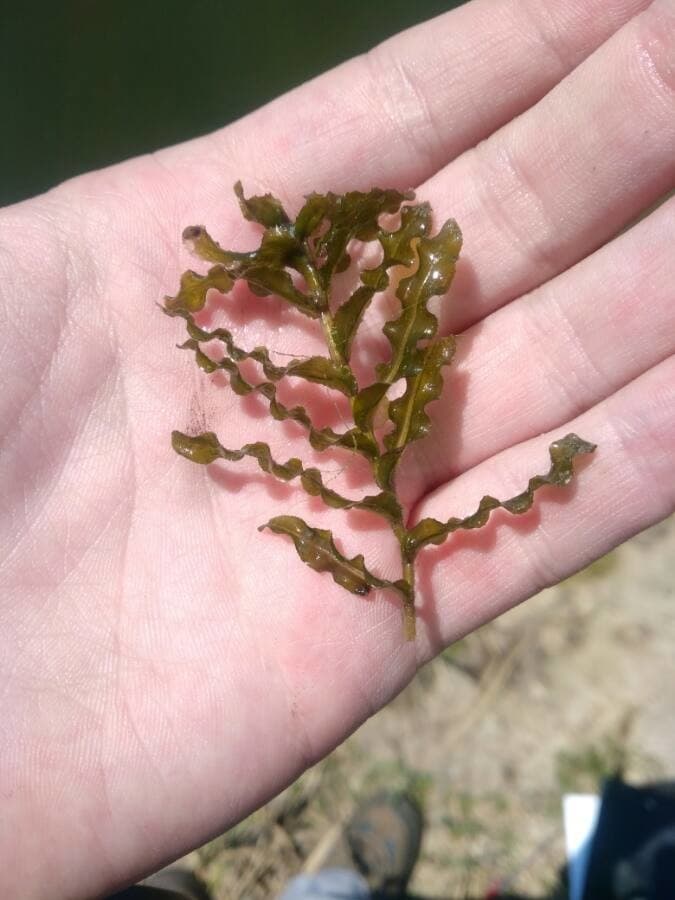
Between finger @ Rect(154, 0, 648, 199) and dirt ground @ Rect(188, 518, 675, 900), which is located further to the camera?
dirt ground @ Rect(188, 518, 675, 900)

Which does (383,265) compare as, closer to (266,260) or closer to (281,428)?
(266,260)

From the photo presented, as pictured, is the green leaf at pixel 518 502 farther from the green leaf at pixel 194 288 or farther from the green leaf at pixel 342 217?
the green leaf at pixel 194 288

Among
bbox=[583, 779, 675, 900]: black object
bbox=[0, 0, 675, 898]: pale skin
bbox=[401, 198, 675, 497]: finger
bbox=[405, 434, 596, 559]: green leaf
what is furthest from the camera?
bbox=[583, 779, 675, 900]: black object

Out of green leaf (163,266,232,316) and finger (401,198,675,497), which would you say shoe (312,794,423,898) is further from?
green leaf (163,266,232,316)

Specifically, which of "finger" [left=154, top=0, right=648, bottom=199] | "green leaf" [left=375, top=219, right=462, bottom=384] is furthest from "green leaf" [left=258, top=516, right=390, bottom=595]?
"finger" [left=154, top=0, right=648, bottom=199]

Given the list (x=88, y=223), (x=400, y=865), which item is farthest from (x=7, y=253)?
(x=400, y=865)

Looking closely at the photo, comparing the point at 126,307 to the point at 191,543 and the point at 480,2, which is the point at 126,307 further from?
the point at 480,2
